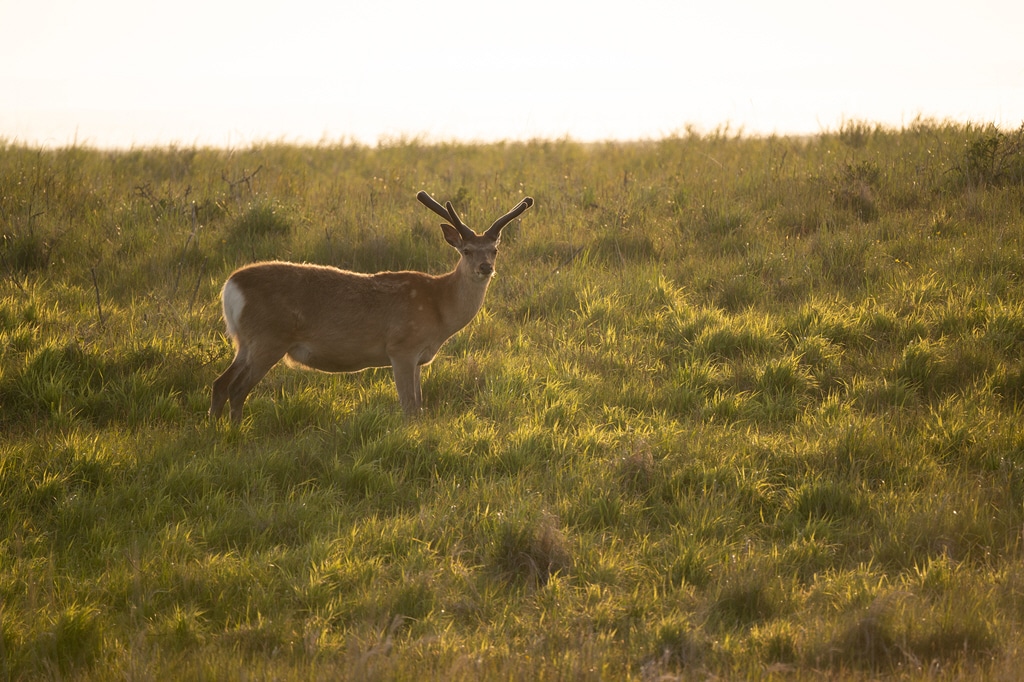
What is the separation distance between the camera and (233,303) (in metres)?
6.86

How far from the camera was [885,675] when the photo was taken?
3898 mm

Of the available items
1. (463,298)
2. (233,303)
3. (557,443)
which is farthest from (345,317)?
(557,443)

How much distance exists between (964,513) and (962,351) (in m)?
2.37

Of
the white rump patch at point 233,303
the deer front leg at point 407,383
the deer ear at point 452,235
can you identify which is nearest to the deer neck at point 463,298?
the deer ear at point 452,235

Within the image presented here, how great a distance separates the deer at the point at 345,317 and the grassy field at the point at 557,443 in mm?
264

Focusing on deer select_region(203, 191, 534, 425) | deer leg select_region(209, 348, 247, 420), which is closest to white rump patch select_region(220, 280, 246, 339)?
deer select_region(203, 191, 534, 425)

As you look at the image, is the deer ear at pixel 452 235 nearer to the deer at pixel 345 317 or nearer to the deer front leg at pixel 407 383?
the deer at pixel 345 317

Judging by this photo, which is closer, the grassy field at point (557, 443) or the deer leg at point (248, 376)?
the grassy field at point (557, 443)

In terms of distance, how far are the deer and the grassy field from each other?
0.26m

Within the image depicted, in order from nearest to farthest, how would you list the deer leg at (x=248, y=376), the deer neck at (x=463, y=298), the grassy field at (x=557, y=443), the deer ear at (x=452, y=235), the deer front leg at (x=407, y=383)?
the grassy field at (x=557, y=443), the deer leg at (x=248, y=376), the deer front leg at (x=407, y=383), the deer neck at (x=463, y=298), the deer ear at (x=452, y=235)

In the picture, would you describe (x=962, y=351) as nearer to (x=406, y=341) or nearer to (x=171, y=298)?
(x=406, y=341)

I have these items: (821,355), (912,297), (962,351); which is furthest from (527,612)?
(912,297)

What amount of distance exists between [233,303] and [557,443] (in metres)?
2.63

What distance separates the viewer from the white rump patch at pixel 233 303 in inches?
270
